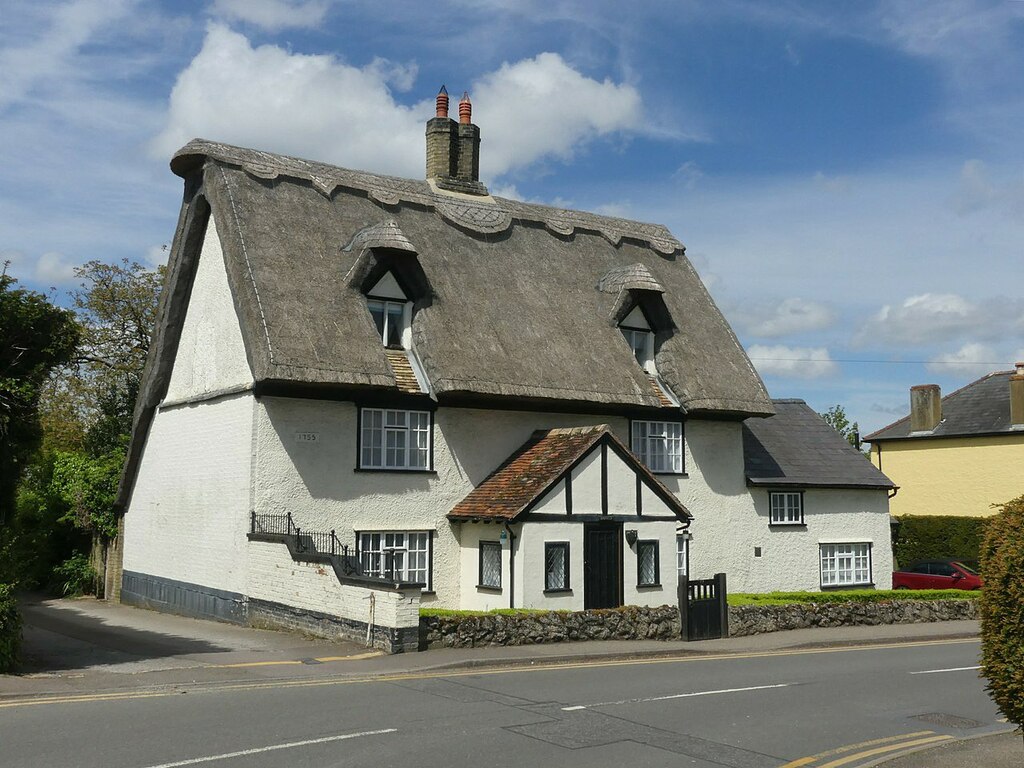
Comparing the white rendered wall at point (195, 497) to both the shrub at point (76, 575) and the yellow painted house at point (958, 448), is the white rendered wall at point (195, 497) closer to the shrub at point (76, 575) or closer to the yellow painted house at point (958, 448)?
the shrub at point (76, 575)

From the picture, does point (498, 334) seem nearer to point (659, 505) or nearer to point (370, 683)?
point (659, 505)

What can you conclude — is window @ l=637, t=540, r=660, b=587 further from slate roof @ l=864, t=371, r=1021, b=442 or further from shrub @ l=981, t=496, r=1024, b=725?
slate roof @ l=864, t=371, r=1021, b=442

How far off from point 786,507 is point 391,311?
13.2m

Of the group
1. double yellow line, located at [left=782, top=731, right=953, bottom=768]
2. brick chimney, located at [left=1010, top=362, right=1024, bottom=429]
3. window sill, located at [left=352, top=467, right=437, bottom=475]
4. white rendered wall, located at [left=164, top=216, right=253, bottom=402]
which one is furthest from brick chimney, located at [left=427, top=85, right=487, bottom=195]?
brick chimney, located at [left=1010, top=362, right=1024, bottom=429]

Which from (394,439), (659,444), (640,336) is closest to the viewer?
(394,439)

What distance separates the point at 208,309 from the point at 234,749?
1563 cm

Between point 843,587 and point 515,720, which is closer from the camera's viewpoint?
point 515,720

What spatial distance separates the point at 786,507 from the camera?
2862cm

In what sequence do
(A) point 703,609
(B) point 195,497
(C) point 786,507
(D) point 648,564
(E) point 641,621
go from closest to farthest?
(E) point 641,621 < (A) point 703,609 < (D) point 648,564 < (B) point 195,497 < (C) point 786,507

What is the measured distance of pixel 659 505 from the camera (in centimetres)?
2297

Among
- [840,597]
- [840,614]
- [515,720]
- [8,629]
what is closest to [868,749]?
[515,720]

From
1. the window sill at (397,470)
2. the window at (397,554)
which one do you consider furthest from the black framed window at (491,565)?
the window sill at (397,470)

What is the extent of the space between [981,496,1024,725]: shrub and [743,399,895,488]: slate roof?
1836 centimetres

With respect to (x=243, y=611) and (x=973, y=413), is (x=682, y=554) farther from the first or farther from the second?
(x=973, y=413)
